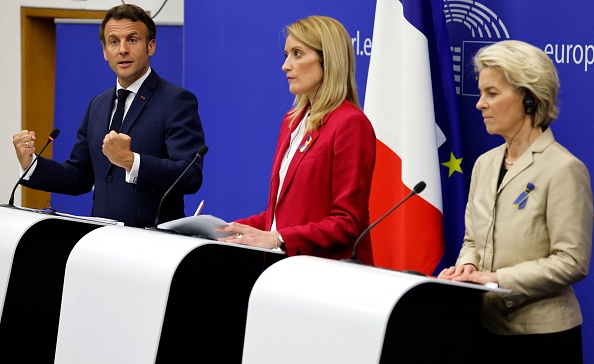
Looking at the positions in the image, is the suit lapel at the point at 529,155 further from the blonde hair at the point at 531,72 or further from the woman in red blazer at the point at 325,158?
the woman in red blazer at the point at 325,158

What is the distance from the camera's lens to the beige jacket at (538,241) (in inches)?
93.0

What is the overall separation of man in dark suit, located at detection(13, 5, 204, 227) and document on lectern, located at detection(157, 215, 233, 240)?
1.78ft

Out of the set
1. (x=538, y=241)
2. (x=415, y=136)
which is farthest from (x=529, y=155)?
(x=415, y=136)

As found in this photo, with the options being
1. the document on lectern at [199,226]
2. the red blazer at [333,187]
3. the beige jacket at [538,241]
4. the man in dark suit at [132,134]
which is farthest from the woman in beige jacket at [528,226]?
the man in dark suit at [132,134]

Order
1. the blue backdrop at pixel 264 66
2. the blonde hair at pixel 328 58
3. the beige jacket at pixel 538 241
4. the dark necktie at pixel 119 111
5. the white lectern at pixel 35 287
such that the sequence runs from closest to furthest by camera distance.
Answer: the beige jacket at pixel 538 241
the blonde hair at pixel 328 58
the white lectern at pixel 35 287
the dark necktie at pixel 119 111
the blue backdrop at pixel 264 66

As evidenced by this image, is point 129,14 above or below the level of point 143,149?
above

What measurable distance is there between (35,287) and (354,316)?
139cm

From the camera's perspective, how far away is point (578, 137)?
380cm

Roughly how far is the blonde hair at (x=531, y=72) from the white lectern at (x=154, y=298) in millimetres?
787

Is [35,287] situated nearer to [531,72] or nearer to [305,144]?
[305,144]

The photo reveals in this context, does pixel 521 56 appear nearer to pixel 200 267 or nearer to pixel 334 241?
pixel 334 241

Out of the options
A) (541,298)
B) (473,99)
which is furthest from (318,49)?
(473,99)

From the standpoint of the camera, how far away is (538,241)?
2428 millimetres

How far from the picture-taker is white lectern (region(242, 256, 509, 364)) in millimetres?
2119
